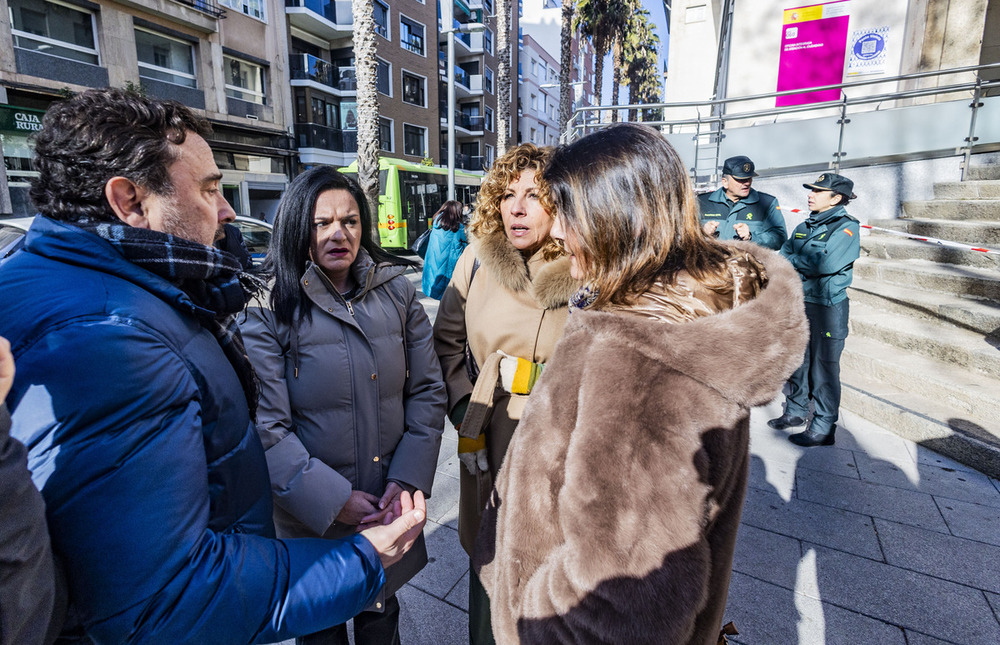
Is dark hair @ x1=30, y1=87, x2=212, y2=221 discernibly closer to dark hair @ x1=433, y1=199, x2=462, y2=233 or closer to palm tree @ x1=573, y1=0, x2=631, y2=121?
dark hair @ x1=433, y1=199, x2=462, y2=233

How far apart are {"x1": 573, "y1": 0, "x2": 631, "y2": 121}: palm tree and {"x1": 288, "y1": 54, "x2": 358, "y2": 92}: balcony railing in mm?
10593

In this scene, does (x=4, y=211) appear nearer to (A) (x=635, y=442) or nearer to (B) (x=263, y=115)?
(B) (x=263, y=115)

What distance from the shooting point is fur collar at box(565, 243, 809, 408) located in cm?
100

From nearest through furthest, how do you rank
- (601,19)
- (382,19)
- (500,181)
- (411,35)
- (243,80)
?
(500,181) < (243,80) < (601,19) < (382,19) < (411,35)

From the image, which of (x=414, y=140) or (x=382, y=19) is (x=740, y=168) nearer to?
(x=382, y=19)

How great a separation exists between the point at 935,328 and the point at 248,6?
26.8 metres

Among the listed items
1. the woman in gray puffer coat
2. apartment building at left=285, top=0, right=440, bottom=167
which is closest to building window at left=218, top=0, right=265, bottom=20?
apartment building at left=285, top=0, right=440, bottom=167

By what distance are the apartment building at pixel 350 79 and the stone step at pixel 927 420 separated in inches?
920

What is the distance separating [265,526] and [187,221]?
0.76m

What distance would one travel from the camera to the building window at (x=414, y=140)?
32.0m

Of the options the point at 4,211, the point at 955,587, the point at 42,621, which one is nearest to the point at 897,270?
the point at 955,587

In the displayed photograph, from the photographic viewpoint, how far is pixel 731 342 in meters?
1.01

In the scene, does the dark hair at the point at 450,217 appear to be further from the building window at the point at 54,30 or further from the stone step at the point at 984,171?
the building window at the point at 54,30

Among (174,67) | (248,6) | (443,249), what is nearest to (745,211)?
(443,249)
